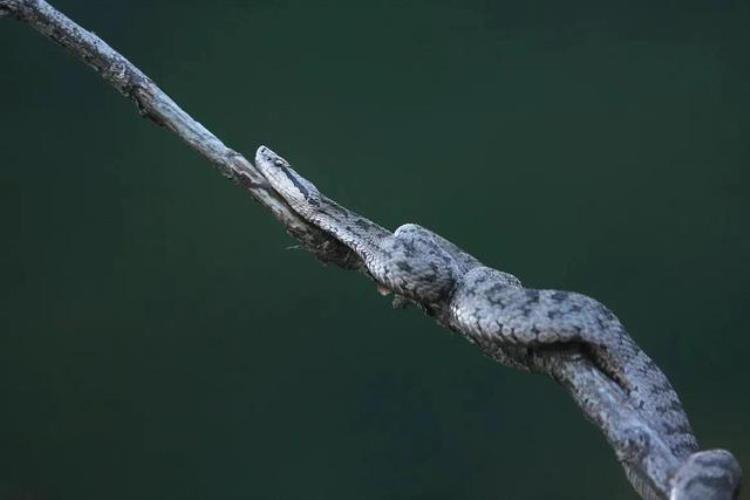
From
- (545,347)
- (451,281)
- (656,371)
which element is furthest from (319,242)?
(656,371)

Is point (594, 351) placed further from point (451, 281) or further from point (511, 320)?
point (451, 281)

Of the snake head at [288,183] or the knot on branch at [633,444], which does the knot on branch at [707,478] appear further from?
the snake head at [288,183]

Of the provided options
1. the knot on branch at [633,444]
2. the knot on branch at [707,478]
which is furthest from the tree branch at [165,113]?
the knot on branch at [707,478]

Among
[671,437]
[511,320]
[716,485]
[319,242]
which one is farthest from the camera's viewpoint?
[319,242]

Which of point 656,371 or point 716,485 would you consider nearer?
point 716,485

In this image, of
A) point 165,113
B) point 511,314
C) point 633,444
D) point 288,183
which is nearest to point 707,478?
point 633,444

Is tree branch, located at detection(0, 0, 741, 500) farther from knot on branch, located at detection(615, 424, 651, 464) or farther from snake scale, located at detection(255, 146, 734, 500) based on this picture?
knot on branch, located at detection(615, 424, 651, 464)

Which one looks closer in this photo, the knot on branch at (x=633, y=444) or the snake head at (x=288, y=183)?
the knot on branch at (x=633, y=444)

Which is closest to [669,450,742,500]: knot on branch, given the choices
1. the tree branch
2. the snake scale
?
the snake scale
